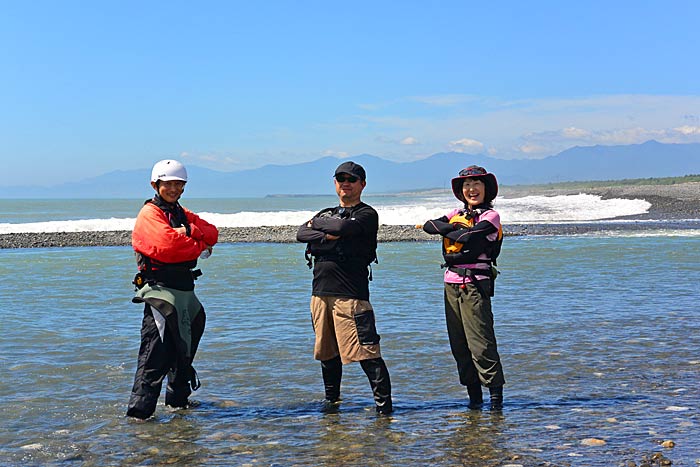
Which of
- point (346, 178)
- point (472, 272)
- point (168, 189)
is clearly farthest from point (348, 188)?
point (168, 189)

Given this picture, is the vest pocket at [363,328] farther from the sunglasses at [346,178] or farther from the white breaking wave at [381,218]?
the white breaking wave at [381,218]

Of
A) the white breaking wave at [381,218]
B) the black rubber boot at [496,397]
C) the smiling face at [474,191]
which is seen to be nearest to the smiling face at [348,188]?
the smiling face at [474,191]

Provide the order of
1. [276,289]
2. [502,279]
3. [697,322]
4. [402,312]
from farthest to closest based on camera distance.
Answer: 1. [502,279]
2. [276,289]
3. [402,312]
4. [697,322]

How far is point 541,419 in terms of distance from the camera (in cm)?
568

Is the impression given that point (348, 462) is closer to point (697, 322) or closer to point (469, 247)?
point (469, 247)

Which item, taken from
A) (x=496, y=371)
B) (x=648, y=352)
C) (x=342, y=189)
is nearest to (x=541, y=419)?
(x=496, y=371)

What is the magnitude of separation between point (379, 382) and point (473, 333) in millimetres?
777

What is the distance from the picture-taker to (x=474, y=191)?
5.88m

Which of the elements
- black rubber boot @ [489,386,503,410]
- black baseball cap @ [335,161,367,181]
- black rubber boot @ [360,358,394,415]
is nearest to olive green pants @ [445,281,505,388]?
black rubber boot @ [489,386,503,410]

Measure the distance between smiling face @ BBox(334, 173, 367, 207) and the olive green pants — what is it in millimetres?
973

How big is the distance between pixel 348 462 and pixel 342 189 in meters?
1.99

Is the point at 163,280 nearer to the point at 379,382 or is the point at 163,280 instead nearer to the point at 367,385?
the point at 379,382

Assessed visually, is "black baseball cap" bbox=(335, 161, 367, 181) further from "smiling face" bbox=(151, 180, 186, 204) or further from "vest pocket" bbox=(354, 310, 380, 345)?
"smiling face" bbox=(151, 180, 186, 204)

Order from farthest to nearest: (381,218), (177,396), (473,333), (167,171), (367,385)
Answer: (381,218) < (367,385) < (177,396) < (473,333) < (167,171)
